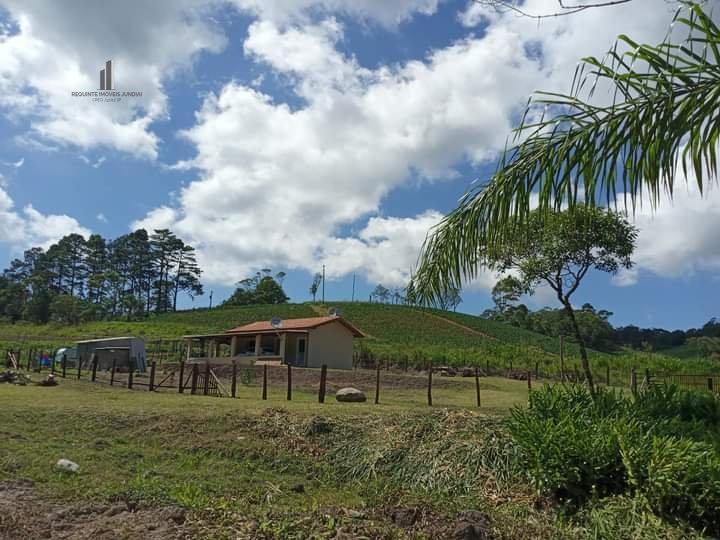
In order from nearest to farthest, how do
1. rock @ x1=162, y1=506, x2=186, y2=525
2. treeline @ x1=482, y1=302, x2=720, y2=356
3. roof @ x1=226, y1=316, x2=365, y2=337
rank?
rock @ x1=162, y1=506, x2=186, y2=525
roof @ x1=226, y1=316, x2=365, y2=337
treeline @ x1=482, y1=302, x2=720, y2=356

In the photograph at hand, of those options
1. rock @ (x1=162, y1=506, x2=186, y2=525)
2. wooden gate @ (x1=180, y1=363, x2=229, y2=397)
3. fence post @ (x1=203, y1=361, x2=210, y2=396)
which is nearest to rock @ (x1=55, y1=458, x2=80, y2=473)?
rock @ (x1=162, y1=506, x2=186, y2=525)

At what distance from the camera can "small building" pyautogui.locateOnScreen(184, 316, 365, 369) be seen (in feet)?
120

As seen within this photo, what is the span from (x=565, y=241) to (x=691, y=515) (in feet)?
35.7

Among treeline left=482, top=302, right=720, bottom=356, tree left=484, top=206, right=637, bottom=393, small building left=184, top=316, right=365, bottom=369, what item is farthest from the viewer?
treeline left=482, top=302, right=720, bottom=356

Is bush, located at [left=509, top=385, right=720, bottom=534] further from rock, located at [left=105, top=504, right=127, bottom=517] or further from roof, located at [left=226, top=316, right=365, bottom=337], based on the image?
roof, located at [left=226, top=316, right=365, bottom=337]

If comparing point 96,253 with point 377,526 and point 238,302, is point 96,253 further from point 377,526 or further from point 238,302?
point 377,526

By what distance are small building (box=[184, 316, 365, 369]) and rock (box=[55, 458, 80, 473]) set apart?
28194 mm

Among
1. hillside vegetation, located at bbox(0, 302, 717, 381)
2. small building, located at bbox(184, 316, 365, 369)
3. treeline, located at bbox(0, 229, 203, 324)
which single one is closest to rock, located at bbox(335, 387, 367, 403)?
small building, located at bbox(184, 316, 365, 369)

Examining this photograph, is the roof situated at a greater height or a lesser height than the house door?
greater

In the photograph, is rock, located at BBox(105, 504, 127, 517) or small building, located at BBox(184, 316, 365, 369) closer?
rock, located at BBox(105, 504, 127, 517)

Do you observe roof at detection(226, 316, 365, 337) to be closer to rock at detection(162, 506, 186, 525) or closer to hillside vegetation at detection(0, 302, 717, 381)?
hillside vegetation at detection(0, 302, 717, 381)

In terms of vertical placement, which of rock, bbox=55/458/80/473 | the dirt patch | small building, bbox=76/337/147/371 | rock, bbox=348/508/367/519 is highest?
small building, bbox=76/337/147/371

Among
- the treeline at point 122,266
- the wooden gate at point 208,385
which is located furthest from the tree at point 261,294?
the wooden gate at point 208,385

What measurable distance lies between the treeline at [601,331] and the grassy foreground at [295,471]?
156 feet
